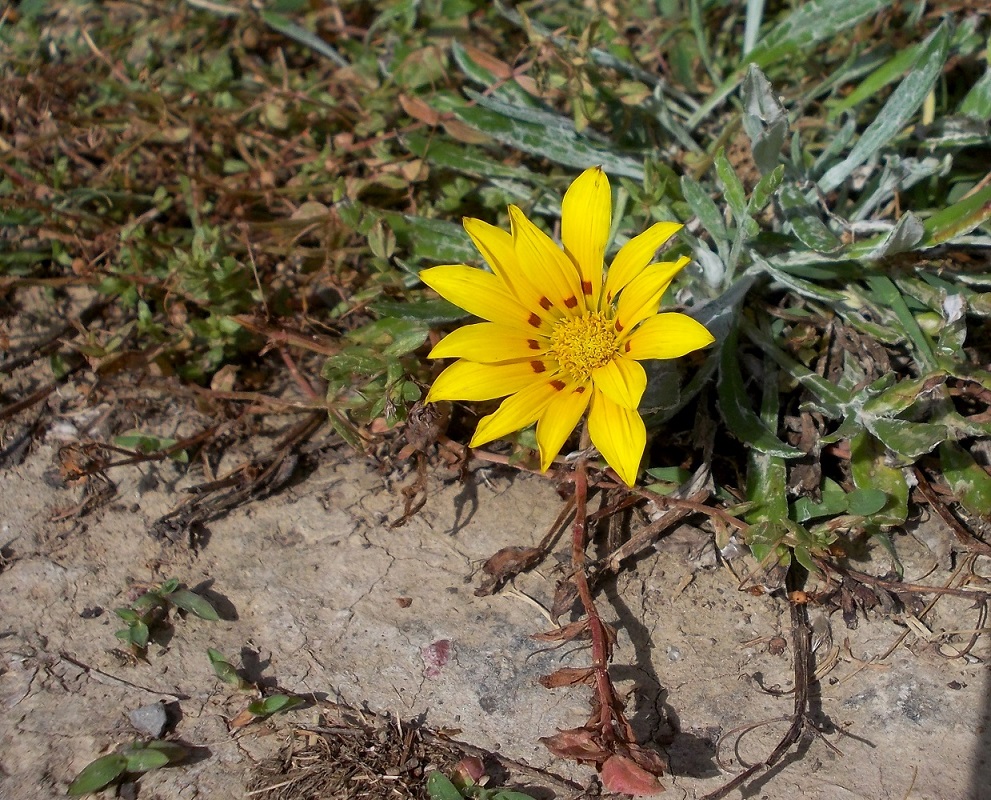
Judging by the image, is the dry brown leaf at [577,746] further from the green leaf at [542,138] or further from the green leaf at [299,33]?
the green leaf at [299,33]

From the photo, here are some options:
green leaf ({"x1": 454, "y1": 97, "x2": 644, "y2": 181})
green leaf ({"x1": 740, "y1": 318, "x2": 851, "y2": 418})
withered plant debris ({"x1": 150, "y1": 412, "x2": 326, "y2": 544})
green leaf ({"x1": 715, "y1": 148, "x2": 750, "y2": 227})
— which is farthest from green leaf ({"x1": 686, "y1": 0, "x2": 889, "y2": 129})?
withered plant debris ({"x1": 150, "y1": 412, "x2": 326, "y2": 544})

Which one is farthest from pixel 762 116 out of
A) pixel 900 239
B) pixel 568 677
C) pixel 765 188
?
pixel 568 677

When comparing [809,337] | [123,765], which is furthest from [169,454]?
[809,337]

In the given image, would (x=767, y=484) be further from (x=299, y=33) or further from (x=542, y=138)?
(x=299, y=33)

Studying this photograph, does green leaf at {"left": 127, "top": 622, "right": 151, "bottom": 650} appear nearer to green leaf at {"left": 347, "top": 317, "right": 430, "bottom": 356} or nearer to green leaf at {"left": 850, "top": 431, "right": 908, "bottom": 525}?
green leaf at {"left": 347, "top": 317, "right": 430, "bottom": 356}

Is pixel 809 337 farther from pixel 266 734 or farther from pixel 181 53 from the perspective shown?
pixel 181 53
